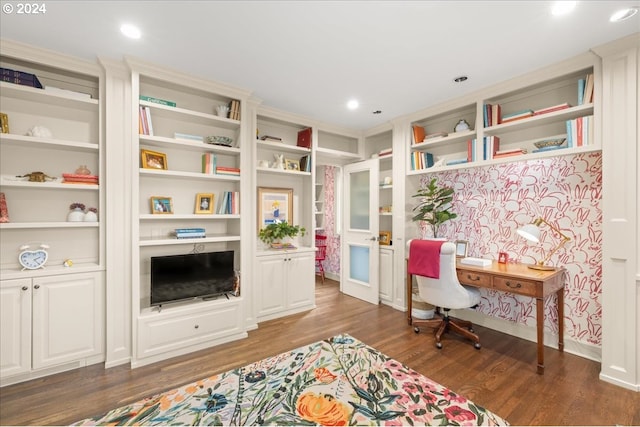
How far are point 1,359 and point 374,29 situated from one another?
3674 millimetres

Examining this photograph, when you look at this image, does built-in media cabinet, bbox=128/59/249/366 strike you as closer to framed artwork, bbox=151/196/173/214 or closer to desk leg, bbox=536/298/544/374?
framed artwork, bbox=151/196/173/214

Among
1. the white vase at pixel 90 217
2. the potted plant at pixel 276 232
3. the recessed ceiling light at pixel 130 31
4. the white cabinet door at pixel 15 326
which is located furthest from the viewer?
the potted plant at pixel 276 232

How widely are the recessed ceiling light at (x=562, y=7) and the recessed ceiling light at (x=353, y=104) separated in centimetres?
183

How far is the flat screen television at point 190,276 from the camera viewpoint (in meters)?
2.65

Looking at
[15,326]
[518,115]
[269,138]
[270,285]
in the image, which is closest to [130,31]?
[269,138]

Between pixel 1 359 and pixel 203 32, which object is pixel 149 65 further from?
pixel 1 359

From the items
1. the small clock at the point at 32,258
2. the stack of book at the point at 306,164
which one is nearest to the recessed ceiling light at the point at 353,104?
the stack of book at the point at 306,164

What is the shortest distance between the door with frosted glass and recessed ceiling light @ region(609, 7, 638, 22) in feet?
8.29

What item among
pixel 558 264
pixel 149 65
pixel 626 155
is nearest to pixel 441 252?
pixel 558 264

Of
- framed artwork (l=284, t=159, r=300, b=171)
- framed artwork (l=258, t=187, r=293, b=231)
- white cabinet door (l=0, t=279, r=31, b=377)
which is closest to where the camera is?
white cabinet door (l=0, t=279, r=31, b=377)

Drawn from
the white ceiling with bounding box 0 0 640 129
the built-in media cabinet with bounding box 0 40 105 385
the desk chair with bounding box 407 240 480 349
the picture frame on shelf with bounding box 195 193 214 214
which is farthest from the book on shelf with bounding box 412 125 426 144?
the built-in media cabinet with bounding box 0 40 105 385

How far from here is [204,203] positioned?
10.1 ft

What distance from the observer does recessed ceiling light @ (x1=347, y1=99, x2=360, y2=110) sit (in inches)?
129

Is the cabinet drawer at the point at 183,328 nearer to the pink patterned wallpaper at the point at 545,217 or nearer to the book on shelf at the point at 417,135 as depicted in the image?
the pink patterned wallpaper at the point at 545,217
